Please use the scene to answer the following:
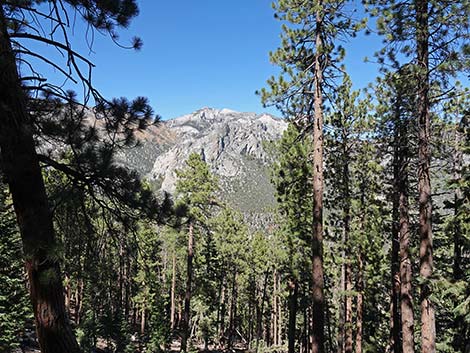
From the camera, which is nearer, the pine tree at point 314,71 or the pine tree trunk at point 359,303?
the pine tree at point 314,71

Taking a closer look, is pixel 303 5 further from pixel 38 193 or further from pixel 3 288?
pixel 3 288

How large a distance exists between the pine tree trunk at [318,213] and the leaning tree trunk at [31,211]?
6951 millimetres

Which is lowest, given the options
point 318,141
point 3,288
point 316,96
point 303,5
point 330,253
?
point 3,288

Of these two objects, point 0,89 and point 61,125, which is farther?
point 61,125

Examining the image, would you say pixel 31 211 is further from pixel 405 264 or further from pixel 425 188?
pixel 405 264

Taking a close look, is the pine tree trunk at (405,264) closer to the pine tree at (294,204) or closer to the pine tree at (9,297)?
the pine tree at (294,204)

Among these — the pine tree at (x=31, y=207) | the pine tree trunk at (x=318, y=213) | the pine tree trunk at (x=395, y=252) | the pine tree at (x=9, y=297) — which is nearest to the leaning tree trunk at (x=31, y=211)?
the pine tree at (x=31, y=207)

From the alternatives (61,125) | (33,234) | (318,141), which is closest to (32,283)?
(33,234)

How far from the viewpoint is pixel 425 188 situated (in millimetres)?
8672

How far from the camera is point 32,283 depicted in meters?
3.25

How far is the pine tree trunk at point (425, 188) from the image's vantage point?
8219 millimetres

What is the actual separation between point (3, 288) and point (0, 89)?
48.4 ft

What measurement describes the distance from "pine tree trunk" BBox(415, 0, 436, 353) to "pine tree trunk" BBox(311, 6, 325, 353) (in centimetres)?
240

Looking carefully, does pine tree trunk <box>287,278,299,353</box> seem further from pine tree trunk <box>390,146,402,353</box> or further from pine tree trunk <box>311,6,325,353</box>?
pine tree trunk <box>311,6,325,353</box>
